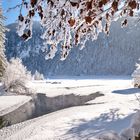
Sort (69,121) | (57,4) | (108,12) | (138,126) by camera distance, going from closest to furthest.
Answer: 1. (57,4)
2. (108,12)
3. (138,126)
4. (69,121)

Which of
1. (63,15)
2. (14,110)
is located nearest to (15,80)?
(14,110)

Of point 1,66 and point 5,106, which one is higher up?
point 1,66

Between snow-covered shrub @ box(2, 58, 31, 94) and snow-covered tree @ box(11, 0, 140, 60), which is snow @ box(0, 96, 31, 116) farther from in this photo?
snow-covered tree @ box(11, 0, 140, 60)

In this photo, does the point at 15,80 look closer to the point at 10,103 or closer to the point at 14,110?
the point at 10,103

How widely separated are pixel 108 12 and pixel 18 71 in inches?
1625

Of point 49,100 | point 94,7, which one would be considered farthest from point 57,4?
point 49,100

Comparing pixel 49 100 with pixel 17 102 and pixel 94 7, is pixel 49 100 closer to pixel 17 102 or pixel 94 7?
pixel 17 102

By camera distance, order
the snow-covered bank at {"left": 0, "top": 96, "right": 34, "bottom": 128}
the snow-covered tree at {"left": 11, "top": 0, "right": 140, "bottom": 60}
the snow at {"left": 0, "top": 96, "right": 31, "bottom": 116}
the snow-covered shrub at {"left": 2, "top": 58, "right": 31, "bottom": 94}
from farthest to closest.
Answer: the snow-covered shrub at {"left": 2, "top": 58, "right": 31, "bottom": 94}
the snow at {"left": 0, "top": 96, "right": 31, "bottom": 116}
the snow-covered bank at {"left": 0, "top": 96, "right": 34, "bottom": 128}
the snow-covered tree at {"left": 11, "top": 0, "right": 140, "bottom": 60}

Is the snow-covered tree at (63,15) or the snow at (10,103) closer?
the snow-covered tree at (63,15)

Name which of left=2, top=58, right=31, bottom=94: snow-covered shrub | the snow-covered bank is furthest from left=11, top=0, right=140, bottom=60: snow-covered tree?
left=2, top=58, right=31, bottom=94: snow-covered shrub

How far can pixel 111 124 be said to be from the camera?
56.4ft

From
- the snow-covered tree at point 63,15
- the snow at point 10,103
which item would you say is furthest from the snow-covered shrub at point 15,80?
the snow-covered tree at point 63,15

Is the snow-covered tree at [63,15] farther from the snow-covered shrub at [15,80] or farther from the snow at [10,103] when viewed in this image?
the snow-covered shrub at [15,80]

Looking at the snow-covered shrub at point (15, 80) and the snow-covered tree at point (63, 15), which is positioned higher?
the snow-covered tree at point (63, 15)
